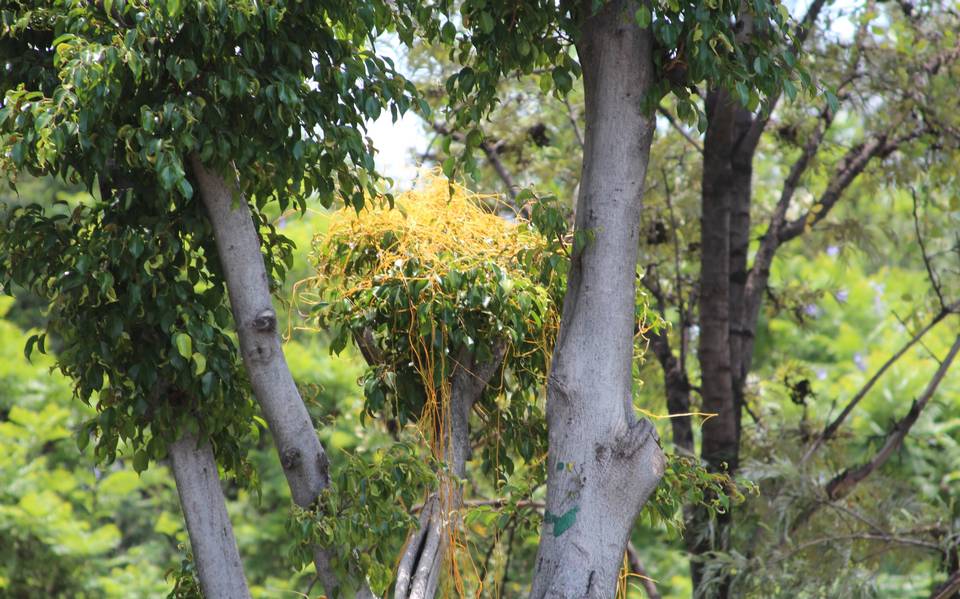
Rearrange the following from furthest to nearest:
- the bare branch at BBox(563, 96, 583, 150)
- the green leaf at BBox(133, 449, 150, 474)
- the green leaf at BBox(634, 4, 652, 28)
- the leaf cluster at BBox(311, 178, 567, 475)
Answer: the bare branch at BBox(563, 96, 583, 150), the leaf cluster at BBox(311, 178, 567, 475), the green leaf at BBox(133, 449, 150, 474), the green leaf at BBox(634, 4, 652, 28)

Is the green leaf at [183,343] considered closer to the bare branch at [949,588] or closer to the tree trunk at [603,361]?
the tree trunk at [603,361]

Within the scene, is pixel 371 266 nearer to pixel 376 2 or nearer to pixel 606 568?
pixel 376 2

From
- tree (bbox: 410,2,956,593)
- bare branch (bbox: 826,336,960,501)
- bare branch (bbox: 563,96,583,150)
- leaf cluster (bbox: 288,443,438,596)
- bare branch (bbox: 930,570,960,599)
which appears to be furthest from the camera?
bare branch (bbox: 563,96,583,150)

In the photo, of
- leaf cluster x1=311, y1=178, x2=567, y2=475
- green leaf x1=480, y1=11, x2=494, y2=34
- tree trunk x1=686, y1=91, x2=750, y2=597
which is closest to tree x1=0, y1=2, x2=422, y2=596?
green leaf x1=480, y1=11, x2=494, y2=34

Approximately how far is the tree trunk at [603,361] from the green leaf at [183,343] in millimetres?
1047

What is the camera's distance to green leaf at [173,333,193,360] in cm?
313

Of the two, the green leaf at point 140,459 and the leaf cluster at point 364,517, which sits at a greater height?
the green leaf at point 140,459

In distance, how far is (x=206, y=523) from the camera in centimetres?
340

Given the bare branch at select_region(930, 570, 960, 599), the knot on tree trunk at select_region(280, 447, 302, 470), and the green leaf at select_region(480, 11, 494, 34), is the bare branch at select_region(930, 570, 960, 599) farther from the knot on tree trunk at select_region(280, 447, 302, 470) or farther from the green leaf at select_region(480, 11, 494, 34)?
the green leaf at select_region(480, 11, 494, 34)

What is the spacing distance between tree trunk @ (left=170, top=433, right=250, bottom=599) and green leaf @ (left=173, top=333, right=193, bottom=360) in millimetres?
402

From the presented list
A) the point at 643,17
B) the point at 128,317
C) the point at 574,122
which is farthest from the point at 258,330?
the point at 574,122

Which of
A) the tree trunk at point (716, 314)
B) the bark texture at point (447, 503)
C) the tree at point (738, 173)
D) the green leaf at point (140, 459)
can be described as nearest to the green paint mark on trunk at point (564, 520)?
the bark texture at point (447, 503)

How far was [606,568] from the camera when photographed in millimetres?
3061

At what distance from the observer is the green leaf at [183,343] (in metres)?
3.13
